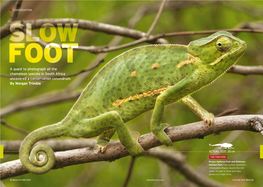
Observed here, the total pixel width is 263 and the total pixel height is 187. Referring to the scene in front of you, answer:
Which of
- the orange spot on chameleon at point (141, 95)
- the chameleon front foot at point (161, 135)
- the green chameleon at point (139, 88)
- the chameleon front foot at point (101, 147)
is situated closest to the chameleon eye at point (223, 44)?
the green chameleon at point (139, 88)

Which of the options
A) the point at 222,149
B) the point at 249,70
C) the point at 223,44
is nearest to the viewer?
the point at 223,44

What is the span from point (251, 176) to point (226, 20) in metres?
1.67

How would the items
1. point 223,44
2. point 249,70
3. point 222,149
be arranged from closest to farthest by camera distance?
point 223,44
point 249,70
point 222,149

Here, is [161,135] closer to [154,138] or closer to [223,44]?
[154,138]

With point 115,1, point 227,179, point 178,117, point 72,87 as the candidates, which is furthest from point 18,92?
point 227,179

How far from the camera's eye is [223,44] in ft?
4.84

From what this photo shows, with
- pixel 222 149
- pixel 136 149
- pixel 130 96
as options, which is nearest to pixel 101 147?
pixel 136 149

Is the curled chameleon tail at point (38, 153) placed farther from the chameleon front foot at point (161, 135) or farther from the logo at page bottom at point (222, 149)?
the logo at page bottom at point (222, 149)

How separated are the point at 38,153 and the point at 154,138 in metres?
0.63

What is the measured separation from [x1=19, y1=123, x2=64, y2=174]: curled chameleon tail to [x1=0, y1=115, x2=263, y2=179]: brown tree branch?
0.07 m

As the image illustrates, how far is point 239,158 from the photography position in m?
2.63

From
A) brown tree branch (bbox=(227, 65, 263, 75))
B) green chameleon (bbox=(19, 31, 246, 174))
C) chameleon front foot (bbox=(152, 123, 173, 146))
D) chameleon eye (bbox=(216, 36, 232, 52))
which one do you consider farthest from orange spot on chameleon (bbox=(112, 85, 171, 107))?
brown tree branch (bbox=(227, 65, 263, 75))

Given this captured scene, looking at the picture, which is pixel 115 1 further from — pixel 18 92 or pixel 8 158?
pixel 8 158

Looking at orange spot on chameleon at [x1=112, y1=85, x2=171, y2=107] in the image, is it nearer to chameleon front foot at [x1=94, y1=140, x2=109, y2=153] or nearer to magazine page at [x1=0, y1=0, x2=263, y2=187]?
magazine page at [x1=0, y1=0, x2=263, y2=187]
